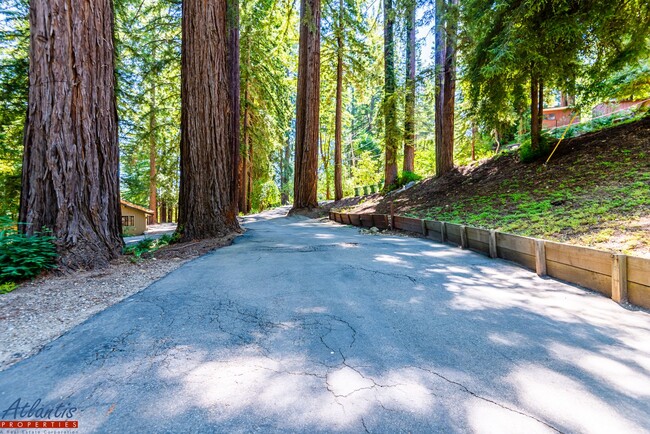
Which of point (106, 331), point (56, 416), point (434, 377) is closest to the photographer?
point (56, 416)

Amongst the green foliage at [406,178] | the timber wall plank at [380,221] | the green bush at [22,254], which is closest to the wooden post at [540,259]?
the timber wall plank at [380,221]

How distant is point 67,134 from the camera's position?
13.9 feet

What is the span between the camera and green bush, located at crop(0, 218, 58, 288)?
3.58 m

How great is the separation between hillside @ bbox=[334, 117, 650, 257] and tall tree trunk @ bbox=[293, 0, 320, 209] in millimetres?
3835

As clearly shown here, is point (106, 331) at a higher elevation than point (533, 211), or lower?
lower

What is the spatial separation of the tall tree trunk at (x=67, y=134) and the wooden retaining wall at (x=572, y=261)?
6.10 m

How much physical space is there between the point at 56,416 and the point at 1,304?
2244mm

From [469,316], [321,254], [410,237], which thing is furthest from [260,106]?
[469,316]

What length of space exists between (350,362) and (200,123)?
631cm

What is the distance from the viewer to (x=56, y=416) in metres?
1.57

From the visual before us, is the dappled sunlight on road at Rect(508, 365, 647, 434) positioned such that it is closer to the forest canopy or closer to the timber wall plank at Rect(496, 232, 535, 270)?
the timber wall plank at Rect(496, 232, 535, 270)

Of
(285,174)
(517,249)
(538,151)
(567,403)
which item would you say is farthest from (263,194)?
(567,403)

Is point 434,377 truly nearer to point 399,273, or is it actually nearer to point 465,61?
point 399,273

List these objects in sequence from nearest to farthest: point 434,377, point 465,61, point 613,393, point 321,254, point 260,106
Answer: point 613,393 < point 434,377 < point 321,254 < point 465,61 < point 260,106
